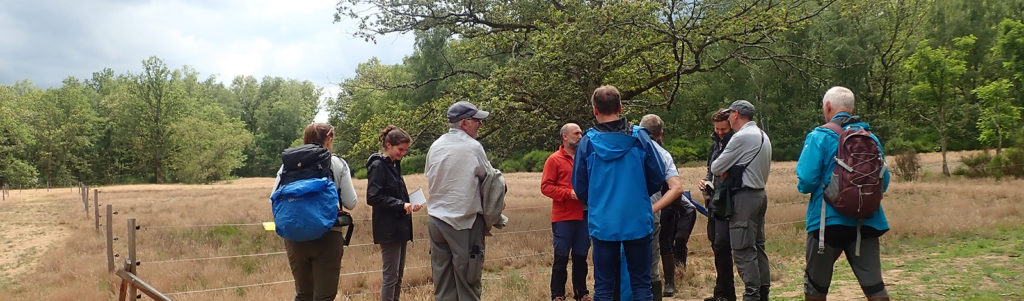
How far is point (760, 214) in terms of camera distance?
5105mm

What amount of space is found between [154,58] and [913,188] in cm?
6803

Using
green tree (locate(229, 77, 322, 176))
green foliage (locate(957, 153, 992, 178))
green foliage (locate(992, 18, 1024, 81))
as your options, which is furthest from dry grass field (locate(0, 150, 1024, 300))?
green tree (locate(229, 77, 322, 176))

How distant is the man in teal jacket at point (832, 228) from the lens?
3979 mm

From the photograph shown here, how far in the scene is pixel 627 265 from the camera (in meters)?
3.73

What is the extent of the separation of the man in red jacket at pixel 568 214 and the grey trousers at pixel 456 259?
1.05 metres

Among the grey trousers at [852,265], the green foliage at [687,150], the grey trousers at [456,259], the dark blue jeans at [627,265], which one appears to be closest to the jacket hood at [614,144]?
the dark blue jeans at [627,265]

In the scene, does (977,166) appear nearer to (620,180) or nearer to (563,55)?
(563,55)

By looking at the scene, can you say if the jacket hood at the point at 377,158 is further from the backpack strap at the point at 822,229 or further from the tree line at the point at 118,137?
the tree line at the point at 118,137

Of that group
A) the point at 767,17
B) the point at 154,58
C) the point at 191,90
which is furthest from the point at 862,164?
the point at 191,90

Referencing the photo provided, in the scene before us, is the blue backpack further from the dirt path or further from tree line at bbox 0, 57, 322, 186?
tree line at bbox 0, 57, 322, 186

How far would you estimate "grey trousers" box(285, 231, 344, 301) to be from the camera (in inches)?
175

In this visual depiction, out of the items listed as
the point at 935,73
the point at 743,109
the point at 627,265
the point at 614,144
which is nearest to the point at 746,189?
the point at 743,109

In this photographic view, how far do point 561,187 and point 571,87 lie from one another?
22.9 feet

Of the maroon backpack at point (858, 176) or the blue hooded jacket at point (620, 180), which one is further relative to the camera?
the maroon backpack at point (858, 176)
